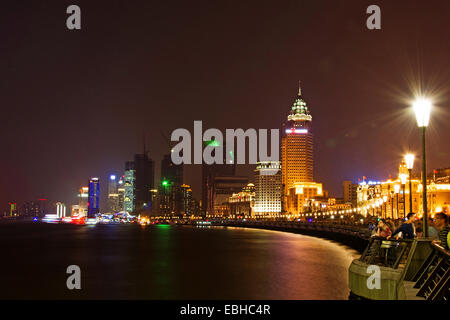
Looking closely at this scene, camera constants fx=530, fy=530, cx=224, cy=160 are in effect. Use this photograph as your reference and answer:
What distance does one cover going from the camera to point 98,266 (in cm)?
5641

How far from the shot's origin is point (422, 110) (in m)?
19.0

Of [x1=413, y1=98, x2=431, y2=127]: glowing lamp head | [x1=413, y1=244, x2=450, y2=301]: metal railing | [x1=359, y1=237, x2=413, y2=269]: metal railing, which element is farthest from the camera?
[x1=413, y1=98, x2=431, y2=127]: glowing lamp head

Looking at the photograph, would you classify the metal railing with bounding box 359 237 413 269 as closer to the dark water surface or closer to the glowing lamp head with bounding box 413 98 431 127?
the glowing lamp head with bounding box 413 98 431 127

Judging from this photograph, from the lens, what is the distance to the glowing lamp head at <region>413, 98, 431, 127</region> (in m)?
18.9

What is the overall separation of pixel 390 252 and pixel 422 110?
549 cm

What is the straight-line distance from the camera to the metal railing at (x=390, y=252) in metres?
16.4

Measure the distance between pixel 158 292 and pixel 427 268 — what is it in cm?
2494

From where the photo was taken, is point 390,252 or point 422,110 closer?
point 390,252

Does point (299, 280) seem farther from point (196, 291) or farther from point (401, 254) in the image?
point (401, 254)

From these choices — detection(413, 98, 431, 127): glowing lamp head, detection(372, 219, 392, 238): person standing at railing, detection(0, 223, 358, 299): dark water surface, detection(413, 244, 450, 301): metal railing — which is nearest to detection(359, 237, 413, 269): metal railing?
detection(413, 244, 450, 301): metal railing

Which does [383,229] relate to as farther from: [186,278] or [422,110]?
[186,278]

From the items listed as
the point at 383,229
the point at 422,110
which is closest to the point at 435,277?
the point at 422,110

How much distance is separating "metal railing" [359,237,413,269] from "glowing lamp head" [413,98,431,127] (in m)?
4.74
